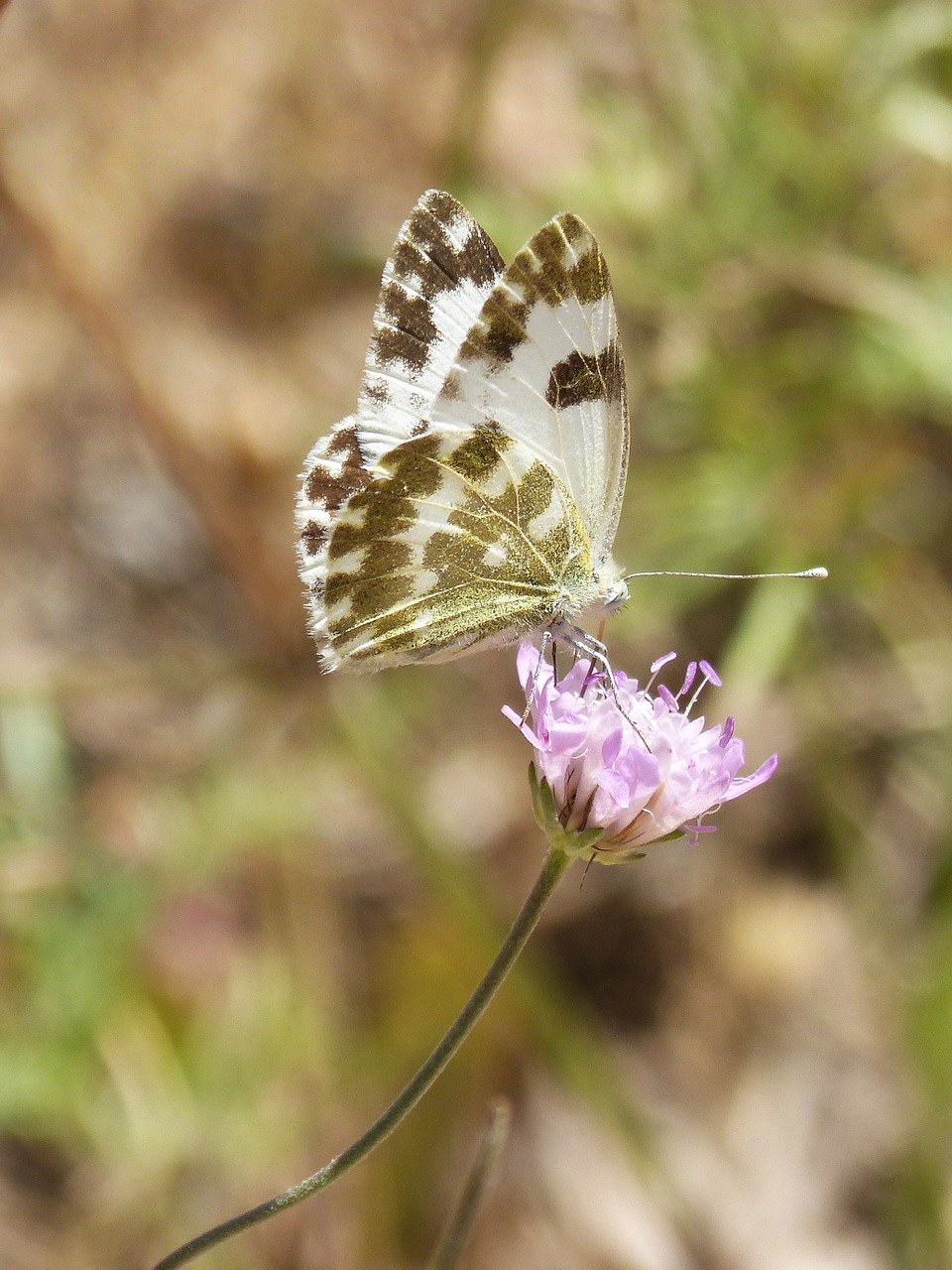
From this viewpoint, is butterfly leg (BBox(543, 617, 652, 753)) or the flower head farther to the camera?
butterfly leg (BBox(543, 617, 652, 753))

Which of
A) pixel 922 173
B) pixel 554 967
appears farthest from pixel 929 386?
pixel 554 967

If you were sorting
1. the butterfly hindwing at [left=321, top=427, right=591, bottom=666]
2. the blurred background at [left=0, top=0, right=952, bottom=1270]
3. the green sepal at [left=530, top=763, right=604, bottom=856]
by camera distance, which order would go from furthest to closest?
1. the blurred background at [left=0, top=0, right=952, bottom=1270]
2. the butterfly hindwing at [left=321, top=427, right=591, bottom=666]
3. the green sepal at [left=530, top=763, right=604, bottom=856]

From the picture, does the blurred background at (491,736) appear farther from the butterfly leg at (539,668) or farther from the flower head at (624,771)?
the flower head at (624,771)

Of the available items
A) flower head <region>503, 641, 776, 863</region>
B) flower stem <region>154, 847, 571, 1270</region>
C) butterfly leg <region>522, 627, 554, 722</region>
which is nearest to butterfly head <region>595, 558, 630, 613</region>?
butterfly leg <region>522, 627, 554, 722</region>

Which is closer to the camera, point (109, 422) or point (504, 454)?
point (504, 454)

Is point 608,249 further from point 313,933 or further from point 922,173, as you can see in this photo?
point 313,933

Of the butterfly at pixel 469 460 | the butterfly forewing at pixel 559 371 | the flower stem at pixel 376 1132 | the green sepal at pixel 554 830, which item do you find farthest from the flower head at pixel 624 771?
the butterfly forewing at pixel 559 371

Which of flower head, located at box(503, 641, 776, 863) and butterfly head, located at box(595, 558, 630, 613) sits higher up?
butterfly head, located at box(595, 558, 630, 613)

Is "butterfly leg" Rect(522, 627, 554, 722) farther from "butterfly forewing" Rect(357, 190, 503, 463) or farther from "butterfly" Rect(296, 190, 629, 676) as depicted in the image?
"butterfly forewing" Rect(357, 190, 503, 463)
